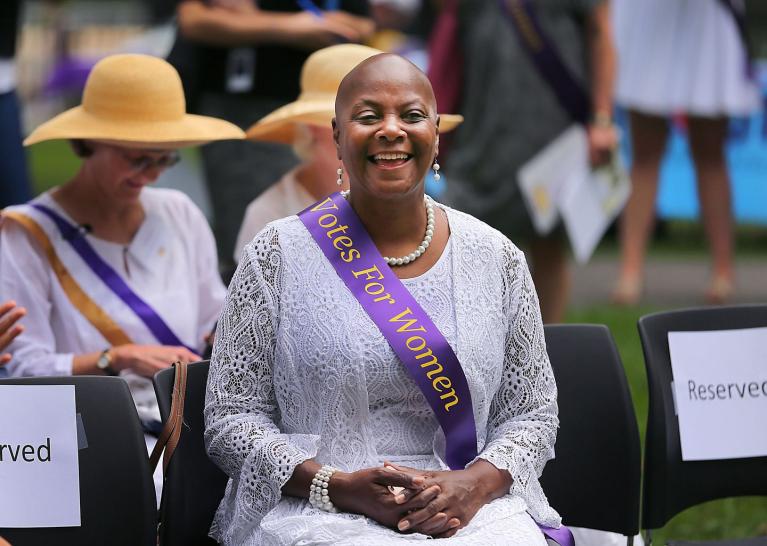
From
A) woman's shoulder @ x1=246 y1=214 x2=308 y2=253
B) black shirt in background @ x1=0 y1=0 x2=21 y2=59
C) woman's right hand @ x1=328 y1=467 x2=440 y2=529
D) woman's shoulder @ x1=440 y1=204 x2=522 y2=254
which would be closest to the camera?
woman's right hand @ x1=328 y1=467 x2=440 y2=529

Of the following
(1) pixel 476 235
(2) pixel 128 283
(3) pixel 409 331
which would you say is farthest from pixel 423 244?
(2) pixel 128 283

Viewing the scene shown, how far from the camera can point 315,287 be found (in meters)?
3.33

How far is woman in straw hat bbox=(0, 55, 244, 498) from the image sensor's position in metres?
4.18

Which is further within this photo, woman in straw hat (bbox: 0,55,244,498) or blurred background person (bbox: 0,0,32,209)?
blurred background person (bbox: 0,0,32,209)

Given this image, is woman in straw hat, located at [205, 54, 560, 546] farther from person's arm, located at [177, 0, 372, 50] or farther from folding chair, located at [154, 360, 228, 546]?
person's arm, located at [177, 0, 372, 50]

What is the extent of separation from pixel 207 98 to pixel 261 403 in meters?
2.60

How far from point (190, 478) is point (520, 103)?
3300mm

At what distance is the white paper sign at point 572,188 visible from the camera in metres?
6.20

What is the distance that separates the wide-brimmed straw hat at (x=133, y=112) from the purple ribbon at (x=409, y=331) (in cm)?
109

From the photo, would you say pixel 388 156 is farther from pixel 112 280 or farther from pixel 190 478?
pixel 112 280

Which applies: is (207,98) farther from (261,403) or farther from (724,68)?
(724,68)

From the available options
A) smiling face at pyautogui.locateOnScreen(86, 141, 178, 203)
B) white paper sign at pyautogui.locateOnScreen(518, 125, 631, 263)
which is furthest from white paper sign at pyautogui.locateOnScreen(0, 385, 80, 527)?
white paper sign at pyautogui.locateOnScreen(518, 125, 631, 263)

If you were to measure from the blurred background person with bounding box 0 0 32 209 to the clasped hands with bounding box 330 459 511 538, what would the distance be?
275 centimetres

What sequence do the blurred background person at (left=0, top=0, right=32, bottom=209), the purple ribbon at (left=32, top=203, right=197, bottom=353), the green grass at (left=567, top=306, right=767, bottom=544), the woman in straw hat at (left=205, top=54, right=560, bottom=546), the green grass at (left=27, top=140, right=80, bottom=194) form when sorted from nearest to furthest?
1. the woman in straw hat at (left=205, top=54, right=560, bottom=546)
2. the purple ribbon at (left=32, top=203, right=197, bottom=353)
3. the green grass at (left=567, top=306, right=767, bottom=544)
4. the blurred background person at (left=0, top=0, right=32, bottom=209)
5. the green grass at (left=27, top=140, right=80, bottom=194)
